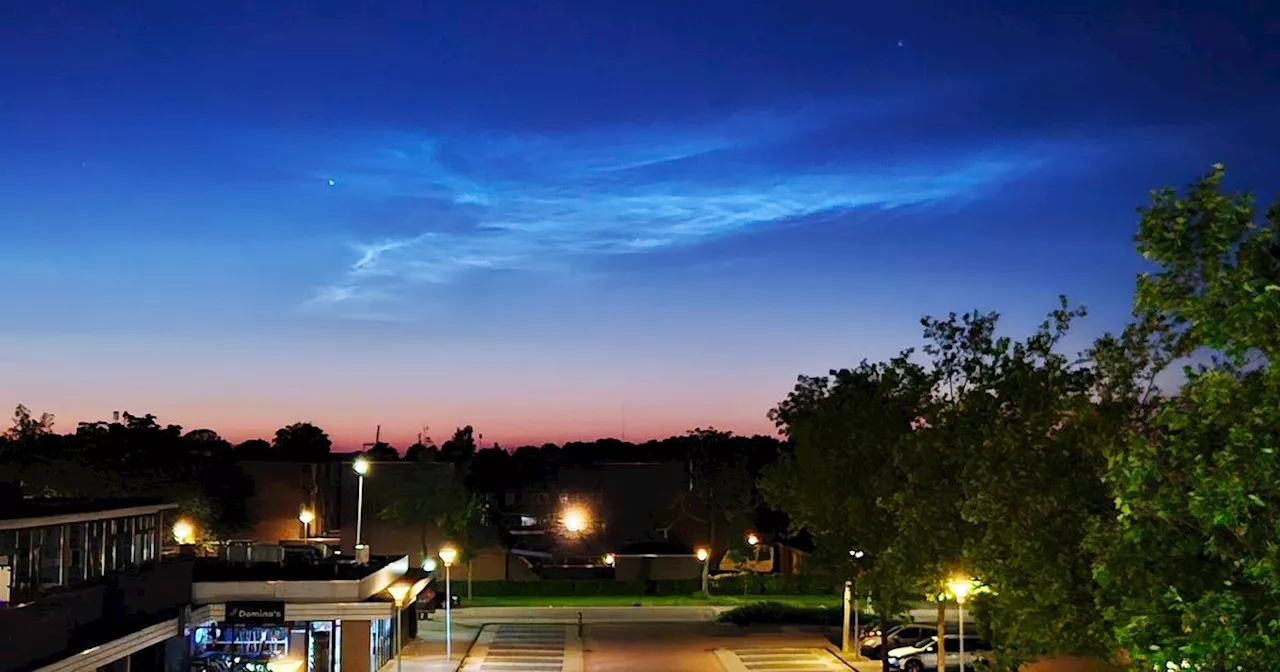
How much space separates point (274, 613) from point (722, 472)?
39273mm

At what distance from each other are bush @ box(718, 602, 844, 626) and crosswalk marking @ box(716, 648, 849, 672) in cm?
706

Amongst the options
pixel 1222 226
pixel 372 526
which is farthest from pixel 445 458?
pixel 1222 226

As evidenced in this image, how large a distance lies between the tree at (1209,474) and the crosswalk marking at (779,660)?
24.6m

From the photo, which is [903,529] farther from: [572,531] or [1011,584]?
[572,531]

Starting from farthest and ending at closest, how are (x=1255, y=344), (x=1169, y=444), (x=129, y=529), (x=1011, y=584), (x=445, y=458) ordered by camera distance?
(x=445, y=458) < (x=129, y=529) < (x=1011, y=584) < (x=1169, y=444) < (x=1255, y=344)

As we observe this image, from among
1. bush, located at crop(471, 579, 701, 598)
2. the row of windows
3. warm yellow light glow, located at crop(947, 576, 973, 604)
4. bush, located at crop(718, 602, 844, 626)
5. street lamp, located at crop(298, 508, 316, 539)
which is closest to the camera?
the row of windows

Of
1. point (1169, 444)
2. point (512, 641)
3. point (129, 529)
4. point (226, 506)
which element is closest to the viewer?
point (1169, 444)

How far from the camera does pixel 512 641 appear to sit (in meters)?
42.9

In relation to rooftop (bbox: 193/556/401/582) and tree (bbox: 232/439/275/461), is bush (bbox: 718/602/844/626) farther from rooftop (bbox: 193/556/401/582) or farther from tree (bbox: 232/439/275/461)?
tree (bbox: 232/439/275/461)

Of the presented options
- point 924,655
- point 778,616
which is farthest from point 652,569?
point 924,655

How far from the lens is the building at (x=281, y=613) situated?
102 feet

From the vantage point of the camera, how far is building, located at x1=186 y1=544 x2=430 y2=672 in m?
31.1

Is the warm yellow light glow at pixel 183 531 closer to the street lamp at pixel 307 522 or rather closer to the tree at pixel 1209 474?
the street lamp at pixel 307 522

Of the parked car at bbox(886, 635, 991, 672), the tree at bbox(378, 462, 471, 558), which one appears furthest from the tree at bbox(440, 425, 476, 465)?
the parked car at bbox(886, 635, 991, 672)
